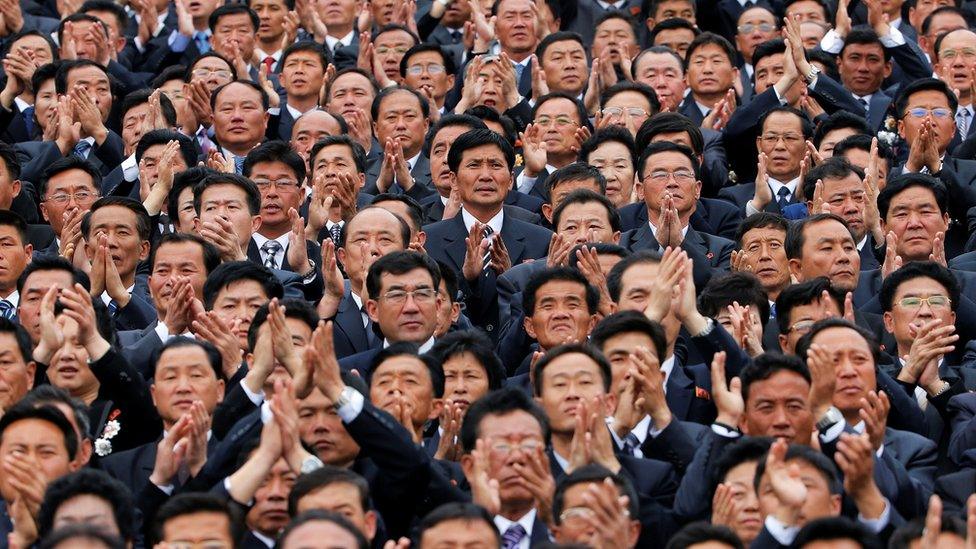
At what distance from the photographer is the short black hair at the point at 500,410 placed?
8633mm

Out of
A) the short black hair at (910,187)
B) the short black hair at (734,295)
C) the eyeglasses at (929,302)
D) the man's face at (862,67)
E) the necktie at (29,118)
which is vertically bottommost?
the eyeglasses at (929,302)

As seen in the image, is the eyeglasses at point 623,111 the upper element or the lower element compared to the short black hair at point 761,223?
upper

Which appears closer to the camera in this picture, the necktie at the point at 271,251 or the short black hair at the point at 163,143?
the necktie at the point at 271,251

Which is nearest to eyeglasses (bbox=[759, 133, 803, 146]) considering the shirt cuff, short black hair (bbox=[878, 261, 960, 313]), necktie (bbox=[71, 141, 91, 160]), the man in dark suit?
the man in dark suit

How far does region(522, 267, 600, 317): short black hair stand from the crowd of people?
3 cm

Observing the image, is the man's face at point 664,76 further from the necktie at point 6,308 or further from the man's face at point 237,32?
the necktie at point 6,308

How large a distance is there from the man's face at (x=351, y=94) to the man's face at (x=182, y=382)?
433cm

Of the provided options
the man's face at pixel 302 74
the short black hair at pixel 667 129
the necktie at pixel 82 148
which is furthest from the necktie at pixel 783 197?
the necktie at pixel 82 148

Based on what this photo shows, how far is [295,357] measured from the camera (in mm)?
8898

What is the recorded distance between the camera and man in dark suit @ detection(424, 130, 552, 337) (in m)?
11.3

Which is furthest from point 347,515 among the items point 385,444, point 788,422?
point 788,422

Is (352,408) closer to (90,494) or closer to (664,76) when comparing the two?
(90,494)

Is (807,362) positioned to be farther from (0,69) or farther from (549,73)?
(0,69)

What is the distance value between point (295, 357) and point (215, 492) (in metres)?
0.80
